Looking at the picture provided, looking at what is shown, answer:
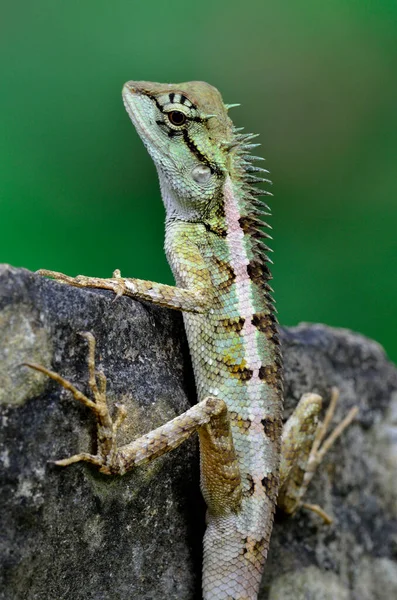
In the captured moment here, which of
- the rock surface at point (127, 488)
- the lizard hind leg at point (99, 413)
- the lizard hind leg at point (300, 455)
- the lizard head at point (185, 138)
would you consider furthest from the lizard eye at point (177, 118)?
the lizard hind leg at point (300, 455)

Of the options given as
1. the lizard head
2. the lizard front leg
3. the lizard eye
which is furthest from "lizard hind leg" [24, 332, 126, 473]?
the lizard eye

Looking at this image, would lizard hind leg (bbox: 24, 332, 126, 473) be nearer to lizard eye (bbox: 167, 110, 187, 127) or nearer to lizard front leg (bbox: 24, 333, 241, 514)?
lizard front leg (bbox: 24, 333, 241, 514)

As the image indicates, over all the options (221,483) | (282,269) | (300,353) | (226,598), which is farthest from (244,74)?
(226,598)

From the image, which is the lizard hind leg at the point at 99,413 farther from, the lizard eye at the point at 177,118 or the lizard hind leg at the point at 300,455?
the lizard eye at the point at 177,118

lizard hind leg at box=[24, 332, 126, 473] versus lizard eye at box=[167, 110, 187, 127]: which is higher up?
lizard eye at box=[167, 110, 187, 127]

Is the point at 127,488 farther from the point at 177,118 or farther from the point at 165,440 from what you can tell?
the point at 177,118

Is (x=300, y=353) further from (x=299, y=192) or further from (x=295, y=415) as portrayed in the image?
(x=299, y=192)
